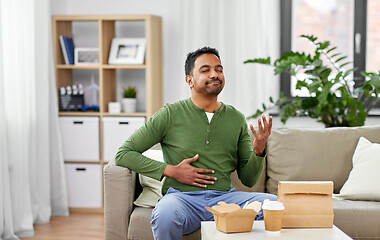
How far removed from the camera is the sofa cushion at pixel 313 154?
316cm

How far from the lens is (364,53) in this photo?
450 centimetres

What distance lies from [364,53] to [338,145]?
1.56 meters

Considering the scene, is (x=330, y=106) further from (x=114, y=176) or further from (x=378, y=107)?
(x=114, y=176)

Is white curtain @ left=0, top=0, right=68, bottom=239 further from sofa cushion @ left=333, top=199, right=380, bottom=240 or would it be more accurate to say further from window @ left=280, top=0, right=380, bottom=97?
sofa cushion @ left=333, top=199, right=380, bottom=240

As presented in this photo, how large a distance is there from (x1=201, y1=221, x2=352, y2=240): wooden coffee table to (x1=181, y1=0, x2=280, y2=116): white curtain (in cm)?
236

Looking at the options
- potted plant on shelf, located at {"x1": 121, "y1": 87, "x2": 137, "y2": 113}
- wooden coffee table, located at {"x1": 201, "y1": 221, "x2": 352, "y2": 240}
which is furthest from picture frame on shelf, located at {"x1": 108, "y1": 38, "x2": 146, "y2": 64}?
wooden coffee table, located at {"x1": 201, "y1": 221, "x2": 352, "y2": 240}

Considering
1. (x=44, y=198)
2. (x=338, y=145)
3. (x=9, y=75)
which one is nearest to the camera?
(x=338, y=145)

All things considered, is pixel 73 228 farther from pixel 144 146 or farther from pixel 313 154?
pixel 313 154

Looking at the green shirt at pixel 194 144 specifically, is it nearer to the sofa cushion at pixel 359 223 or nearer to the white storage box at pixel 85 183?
the sofa cushion at pixel 359 223

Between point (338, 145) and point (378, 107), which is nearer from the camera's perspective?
point (338, 145)

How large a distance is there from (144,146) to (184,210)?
0.40 meters

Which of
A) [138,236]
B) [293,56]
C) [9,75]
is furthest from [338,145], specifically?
[9,75]

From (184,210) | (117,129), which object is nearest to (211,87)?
(184,210)

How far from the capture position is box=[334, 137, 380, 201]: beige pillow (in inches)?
116
